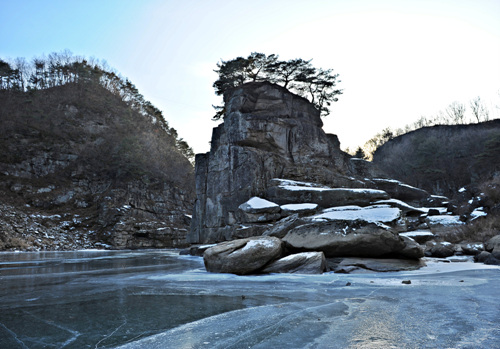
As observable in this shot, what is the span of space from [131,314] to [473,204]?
20.7m

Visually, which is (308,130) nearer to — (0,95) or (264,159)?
(264,159)

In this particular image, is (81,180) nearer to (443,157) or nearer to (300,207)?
(300,207)

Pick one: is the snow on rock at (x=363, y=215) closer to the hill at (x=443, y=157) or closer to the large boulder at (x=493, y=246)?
the large boulder at (x=493, y=246)

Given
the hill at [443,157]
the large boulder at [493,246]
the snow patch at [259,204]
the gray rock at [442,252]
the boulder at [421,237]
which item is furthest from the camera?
the hill at [443,157]

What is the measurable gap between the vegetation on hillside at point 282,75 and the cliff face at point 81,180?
71.0 feet

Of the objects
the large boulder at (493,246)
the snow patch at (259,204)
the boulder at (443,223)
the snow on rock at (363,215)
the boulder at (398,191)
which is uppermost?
the boulder at (398,191)

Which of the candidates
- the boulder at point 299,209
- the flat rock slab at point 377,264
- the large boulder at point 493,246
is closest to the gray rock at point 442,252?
the large boulder at point 493,246

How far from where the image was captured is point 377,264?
9523mm

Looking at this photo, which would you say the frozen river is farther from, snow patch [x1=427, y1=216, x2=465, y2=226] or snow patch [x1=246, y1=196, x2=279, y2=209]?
snow patch [x1=427, y1=216, x2=465, y2=226]

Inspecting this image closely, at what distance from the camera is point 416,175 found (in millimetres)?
48375

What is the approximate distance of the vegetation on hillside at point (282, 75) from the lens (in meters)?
32.1

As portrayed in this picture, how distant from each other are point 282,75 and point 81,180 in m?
33.8

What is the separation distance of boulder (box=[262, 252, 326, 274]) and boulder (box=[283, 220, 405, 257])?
915mm

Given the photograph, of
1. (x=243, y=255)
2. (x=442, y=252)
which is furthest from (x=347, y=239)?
(x=442, y=252)
